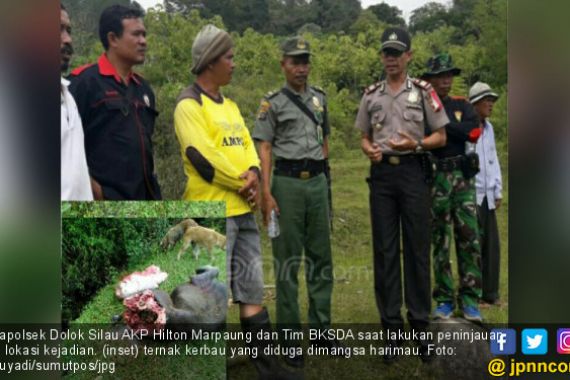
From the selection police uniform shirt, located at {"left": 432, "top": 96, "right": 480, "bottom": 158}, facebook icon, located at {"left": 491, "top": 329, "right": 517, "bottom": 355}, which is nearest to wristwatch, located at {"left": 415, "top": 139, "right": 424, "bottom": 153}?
police uniform shirt, located at {"left": 432, "top": 96, "right": 480, "bottom": 158}

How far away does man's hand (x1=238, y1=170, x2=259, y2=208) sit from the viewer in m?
4.67

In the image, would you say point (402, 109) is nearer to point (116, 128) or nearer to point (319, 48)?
point (319, 48)

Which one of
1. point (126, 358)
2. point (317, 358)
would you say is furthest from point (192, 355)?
point (317, 358)

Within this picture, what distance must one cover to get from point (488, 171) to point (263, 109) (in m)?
1.32

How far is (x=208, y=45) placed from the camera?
184 inches

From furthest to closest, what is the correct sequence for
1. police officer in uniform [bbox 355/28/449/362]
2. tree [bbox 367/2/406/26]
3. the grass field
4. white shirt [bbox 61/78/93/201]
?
1. police officer in uniform [bbox 355/28/449/362]
2. tree [bbox 367/2/406/26]
3. the grass field
4. white shirt [bbox 61/78/93/201]

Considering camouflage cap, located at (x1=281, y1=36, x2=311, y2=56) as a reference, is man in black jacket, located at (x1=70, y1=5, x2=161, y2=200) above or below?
below

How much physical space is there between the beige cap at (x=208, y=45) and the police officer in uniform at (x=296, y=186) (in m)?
0.34

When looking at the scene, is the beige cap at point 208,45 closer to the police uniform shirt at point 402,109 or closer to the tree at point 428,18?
the police uniform shirt at point 402,109

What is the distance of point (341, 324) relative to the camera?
474 centimetres

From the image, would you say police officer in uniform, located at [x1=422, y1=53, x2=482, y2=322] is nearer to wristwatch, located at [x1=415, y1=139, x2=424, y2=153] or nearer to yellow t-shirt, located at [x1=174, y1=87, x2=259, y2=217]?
wristwatch, located at [x1=415, y1=139, x2=424, y2=153]

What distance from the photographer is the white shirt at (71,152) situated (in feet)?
14.8

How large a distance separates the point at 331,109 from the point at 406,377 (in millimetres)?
1555

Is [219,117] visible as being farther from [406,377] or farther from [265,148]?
[406,377]
